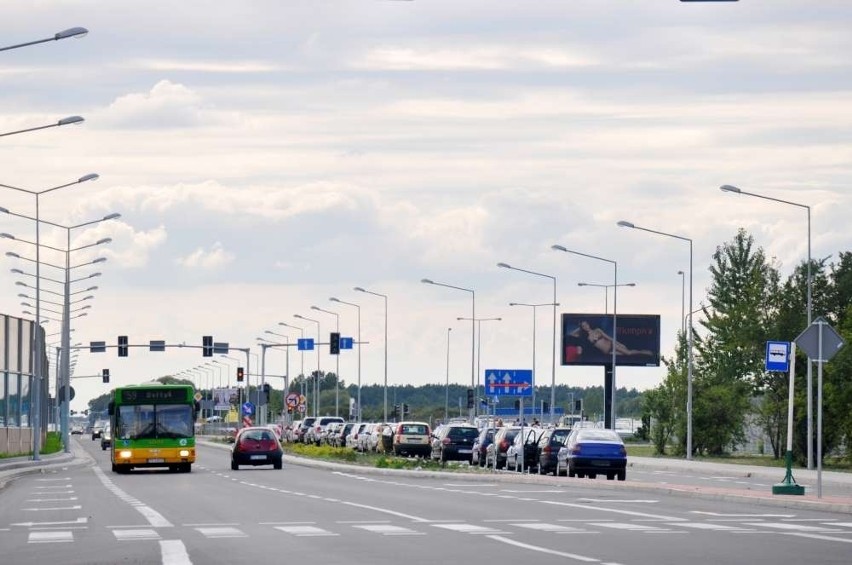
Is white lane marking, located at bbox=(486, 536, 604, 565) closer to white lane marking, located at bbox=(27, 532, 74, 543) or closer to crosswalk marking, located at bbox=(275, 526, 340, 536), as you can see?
crosswalk marking, located at bbox=(275, 526, 340, 536)

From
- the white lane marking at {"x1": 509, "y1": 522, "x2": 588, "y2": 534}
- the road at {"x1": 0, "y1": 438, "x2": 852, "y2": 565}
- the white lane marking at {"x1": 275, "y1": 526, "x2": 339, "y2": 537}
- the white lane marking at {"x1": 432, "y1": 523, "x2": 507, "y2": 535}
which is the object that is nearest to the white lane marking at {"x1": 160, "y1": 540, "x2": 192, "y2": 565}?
the road at {"x1": 0, "y1": 438, "x2": 852, "y2": 565}

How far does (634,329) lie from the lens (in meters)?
112

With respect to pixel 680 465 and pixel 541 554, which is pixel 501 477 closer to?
pixel 680 465

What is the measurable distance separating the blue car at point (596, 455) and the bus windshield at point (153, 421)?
12.4 metres

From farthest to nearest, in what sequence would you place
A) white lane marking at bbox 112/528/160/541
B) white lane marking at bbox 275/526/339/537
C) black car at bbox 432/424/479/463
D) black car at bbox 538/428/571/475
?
black car at bbox 432/424/479/463
black car at bbox 538/428/571/475
white lane marking at bbox 275/526/339/537
white lane marking at bbox 112/528/160/541

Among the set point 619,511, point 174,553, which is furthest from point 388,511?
point 174,553

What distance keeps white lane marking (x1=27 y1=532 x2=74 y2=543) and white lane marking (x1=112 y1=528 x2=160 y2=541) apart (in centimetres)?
62

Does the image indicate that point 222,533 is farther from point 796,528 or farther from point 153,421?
point 153,421

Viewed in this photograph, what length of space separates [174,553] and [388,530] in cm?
467

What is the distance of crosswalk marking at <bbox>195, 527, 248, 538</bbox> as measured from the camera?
22391 millimetres

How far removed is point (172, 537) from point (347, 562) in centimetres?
505

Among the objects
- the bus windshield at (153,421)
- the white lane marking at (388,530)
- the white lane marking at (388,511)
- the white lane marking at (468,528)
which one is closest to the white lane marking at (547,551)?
the white lane marking at (468,528)

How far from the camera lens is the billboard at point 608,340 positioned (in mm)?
109500

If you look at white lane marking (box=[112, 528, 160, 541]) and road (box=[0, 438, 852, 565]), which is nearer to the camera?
road (box=[0, 438, 852, 565])
